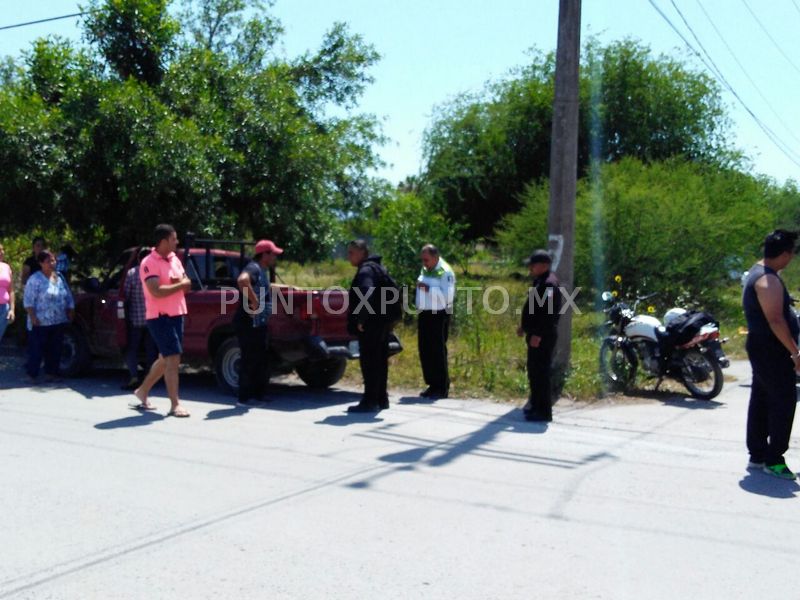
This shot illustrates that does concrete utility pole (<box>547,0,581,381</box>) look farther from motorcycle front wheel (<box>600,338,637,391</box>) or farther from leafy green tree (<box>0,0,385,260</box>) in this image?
leafy green tree (<box>0,0,385,260</box>)

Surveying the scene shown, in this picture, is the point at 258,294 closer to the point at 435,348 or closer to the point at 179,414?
the point at 179,414

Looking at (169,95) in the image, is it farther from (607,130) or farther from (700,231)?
(607,130)

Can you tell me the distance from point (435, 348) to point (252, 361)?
213 cm

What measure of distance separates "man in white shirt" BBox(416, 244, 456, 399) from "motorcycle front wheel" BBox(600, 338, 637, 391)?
1.91 metres

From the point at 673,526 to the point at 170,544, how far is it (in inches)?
120

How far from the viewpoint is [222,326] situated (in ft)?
34.4

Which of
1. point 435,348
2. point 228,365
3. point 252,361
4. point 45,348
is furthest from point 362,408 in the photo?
point 45,348

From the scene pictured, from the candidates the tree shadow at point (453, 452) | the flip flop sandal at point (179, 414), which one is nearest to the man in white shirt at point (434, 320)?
Result: the tree shadow at point (453, 452)

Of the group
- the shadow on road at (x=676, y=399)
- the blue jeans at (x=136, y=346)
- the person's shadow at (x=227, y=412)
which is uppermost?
the blue jeans at (x=136, y=346)

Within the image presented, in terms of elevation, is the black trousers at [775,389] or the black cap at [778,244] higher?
the black cap at [778,244]

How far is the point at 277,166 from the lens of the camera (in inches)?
570

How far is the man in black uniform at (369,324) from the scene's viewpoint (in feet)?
30.8

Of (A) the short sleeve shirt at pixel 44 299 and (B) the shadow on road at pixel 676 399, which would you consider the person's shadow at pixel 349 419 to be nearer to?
(B) the shadow on road at pixel 676 399

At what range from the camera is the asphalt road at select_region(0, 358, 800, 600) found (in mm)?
4750
